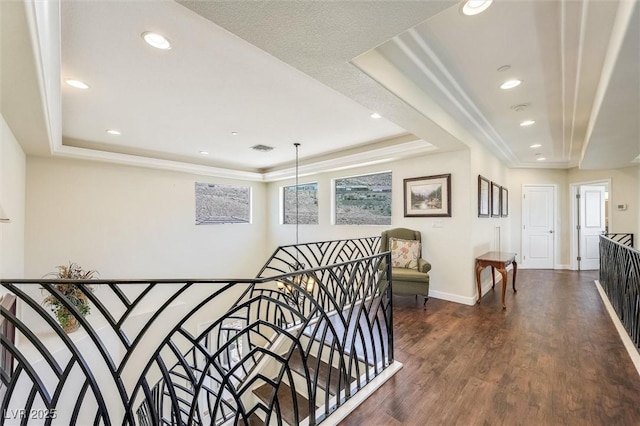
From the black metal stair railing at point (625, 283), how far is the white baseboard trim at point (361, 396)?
236cm

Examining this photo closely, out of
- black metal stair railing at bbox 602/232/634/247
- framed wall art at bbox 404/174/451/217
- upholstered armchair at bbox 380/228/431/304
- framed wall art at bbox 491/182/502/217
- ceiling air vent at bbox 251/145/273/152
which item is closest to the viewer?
upholstered armchair at bbox 380/228/431/304

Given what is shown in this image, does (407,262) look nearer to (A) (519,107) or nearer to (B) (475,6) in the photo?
(A) (519,107)

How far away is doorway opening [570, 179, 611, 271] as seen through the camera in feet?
20.8

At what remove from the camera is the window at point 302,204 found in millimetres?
6133

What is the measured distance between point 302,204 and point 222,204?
179 cm

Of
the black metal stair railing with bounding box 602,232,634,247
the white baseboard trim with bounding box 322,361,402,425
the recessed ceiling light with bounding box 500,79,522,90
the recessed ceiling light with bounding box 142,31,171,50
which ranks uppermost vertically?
the recessed ceiling light with bounding box 500,79,522,90

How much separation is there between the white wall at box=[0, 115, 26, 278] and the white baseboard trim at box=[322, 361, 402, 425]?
3.17 metres

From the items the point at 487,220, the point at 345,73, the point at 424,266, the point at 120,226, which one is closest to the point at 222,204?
the point at 120,226

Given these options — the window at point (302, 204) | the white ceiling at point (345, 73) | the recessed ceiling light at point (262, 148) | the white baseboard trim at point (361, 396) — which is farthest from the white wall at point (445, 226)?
the white baseboard trim at point (361, 396)

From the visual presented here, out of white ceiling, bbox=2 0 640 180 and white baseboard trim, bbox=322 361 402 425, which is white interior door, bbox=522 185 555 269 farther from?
white baseboard trim, bbox=322 361 402 425

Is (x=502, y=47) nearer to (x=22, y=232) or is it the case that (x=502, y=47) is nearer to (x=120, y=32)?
(x=120, y=32)

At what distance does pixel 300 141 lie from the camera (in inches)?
175

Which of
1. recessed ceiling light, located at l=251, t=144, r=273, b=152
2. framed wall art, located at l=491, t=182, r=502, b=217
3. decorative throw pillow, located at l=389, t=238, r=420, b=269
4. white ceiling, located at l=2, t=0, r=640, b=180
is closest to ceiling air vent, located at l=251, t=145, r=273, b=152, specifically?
recessed ceiling light, located at l=251, t=144, r=273, b=152

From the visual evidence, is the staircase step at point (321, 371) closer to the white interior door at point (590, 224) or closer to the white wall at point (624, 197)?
the white wall at point (624, 197)
